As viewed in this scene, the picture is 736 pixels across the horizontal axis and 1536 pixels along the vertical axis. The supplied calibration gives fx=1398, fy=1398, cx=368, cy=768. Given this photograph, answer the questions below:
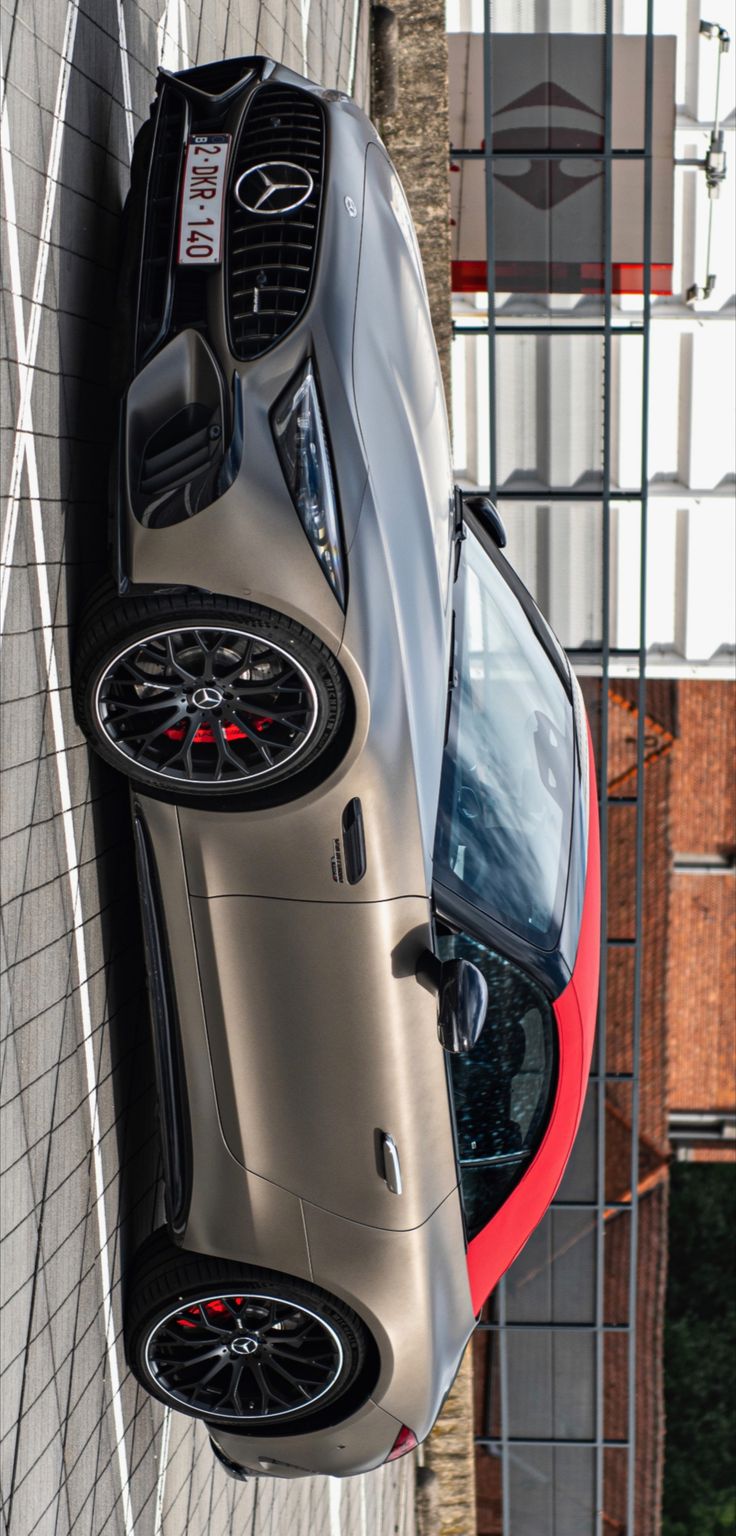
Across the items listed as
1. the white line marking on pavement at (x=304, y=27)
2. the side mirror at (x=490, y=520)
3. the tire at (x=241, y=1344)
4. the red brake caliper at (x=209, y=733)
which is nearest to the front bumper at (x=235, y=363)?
the red brake caliper at (x=209, y=733)

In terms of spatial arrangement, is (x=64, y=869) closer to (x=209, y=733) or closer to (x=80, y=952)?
(x=80, y=952)

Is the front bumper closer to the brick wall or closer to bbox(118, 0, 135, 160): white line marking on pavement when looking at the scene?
bbox(118, 0, 135, 160): white line marking on pavement

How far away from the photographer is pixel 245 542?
354 cm

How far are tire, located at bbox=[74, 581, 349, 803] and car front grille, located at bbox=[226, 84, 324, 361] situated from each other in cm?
76

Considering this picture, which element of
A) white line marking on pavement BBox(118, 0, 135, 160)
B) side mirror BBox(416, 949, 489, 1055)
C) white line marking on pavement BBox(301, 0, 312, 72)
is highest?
white line marking on pavement BBox(301, 0, 312, 72)

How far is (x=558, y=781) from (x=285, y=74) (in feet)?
7.80

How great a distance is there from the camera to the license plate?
12.4 feet

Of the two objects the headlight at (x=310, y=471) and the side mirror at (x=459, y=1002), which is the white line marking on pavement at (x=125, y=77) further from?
the side mirror at (x=459, y=1002)

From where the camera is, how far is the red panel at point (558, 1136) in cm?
452

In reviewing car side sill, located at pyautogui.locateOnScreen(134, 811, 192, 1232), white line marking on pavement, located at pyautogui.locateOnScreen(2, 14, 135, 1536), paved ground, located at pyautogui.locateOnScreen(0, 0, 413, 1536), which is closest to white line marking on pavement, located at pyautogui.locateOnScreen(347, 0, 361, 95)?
paved ground, located at pyautogui.locateOnScreen(0, 0, 413, 1536)

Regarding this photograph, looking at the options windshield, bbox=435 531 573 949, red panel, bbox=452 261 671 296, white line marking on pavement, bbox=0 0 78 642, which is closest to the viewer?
white line marking on pavement, bbox=0 0 78 642

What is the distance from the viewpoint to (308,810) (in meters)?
3.77

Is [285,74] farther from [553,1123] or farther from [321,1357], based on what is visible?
[321,1357]

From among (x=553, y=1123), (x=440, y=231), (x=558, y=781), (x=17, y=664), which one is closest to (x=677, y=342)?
(x=440, y=231)
